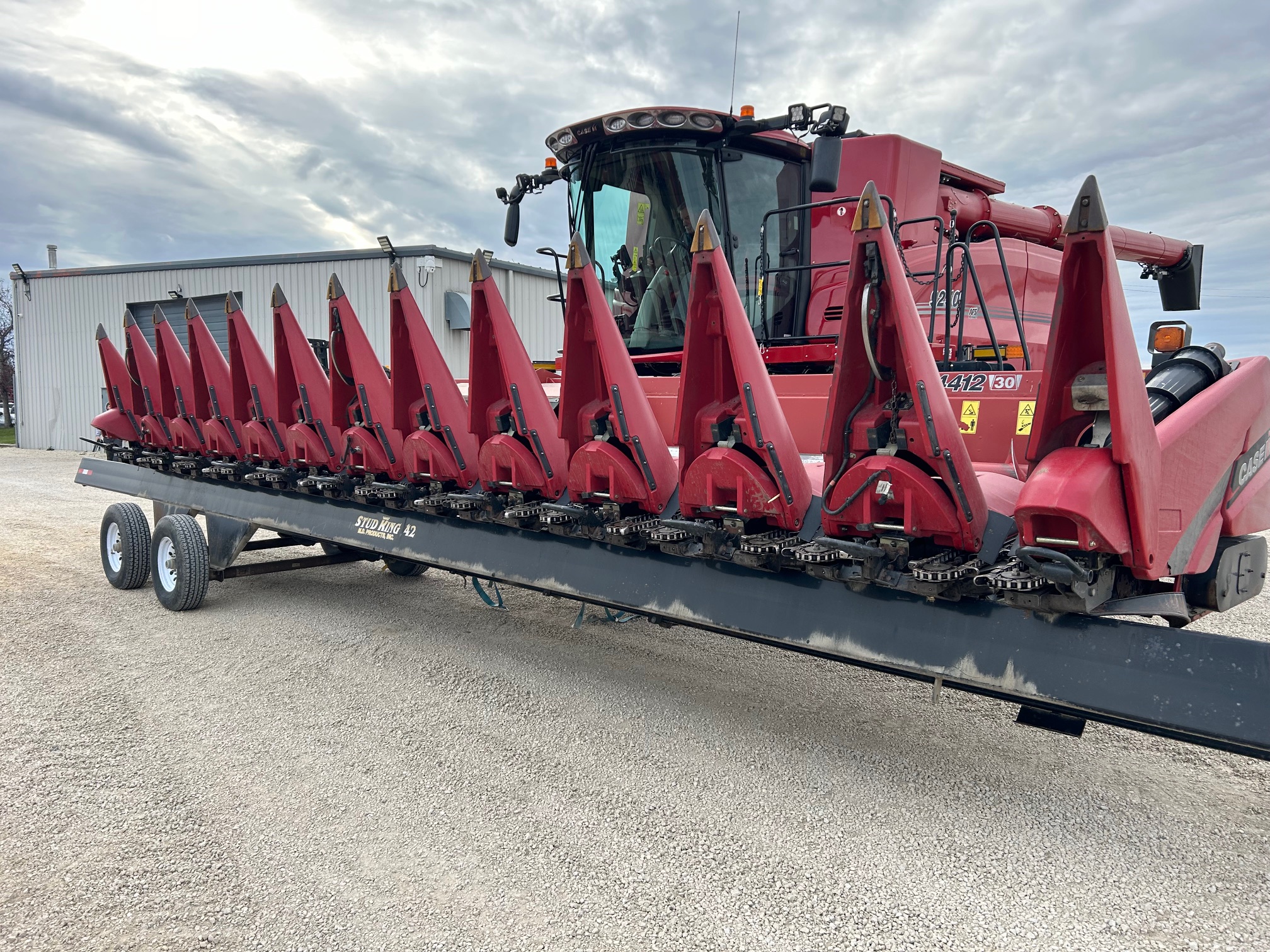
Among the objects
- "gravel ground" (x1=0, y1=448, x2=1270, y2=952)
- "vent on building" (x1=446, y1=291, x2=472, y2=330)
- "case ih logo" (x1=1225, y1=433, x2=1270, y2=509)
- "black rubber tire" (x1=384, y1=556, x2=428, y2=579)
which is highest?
"vent on building" (x1=446, y1=291, x2=472, y2=330)

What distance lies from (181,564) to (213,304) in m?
16.3

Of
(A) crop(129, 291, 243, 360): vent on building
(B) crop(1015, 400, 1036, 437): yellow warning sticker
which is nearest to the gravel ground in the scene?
(B) crop(1015, 400, 1036, 437): yellow warning sticker

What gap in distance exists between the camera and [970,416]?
3.22 meters

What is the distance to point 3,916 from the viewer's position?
221 cm

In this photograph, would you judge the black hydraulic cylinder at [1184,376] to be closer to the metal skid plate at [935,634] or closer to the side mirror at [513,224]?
the metal skid plate at [935,634]

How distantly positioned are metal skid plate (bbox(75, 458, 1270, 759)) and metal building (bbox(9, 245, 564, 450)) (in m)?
13.4

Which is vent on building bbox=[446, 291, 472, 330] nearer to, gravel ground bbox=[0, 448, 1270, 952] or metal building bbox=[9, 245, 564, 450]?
metal building bbox=[9, 245, 564, 450]

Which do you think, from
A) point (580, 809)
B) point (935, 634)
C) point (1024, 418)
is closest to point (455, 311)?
point (1024, 418)

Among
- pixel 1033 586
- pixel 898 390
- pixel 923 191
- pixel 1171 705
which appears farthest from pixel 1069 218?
pixel 923 191

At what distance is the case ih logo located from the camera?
8.67ft

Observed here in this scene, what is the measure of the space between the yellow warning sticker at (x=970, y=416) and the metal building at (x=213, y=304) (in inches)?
550

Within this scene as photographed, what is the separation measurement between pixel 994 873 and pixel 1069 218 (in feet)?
6.06

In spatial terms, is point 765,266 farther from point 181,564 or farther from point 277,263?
point 277,263

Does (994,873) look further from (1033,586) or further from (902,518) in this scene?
(902,518)
